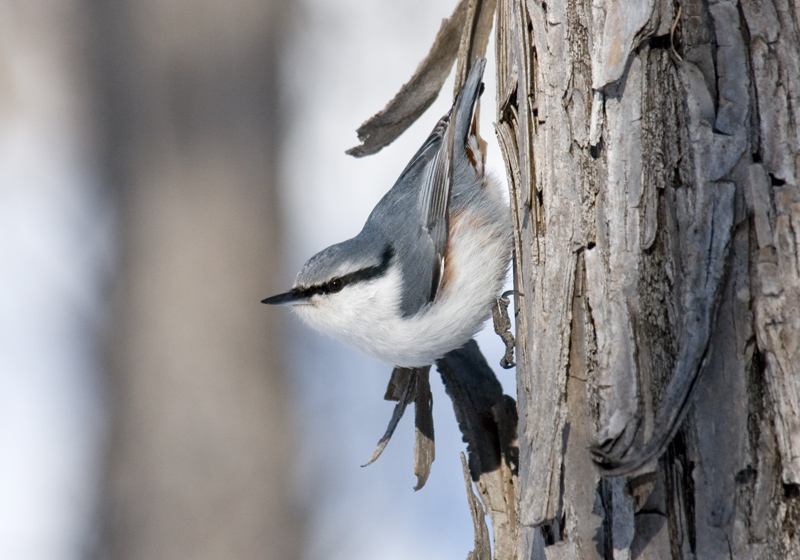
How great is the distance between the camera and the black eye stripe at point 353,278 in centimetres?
239

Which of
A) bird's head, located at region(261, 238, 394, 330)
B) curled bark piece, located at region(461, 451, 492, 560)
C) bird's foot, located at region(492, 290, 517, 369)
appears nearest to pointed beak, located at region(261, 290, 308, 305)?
bird's head, located at region(261, 238, 394, 330)

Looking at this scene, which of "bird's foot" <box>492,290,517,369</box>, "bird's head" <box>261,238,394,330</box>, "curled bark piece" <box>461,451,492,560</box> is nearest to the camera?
"curled bark piece" <box>461,451,492,560</box>

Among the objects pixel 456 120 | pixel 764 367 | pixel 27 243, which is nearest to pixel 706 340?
pixel 764 367

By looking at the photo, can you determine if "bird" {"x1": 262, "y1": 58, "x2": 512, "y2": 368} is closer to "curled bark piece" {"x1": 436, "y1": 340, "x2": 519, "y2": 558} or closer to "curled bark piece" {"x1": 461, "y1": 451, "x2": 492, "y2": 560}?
"curled bark piece" {"x1": 436, "y1": 340, "x2": 519, "y2": 558}

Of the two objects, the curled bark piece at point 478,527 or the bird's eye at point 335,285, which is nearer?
the curled bark piece at point 478,527

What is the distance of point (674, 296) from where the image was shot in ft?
4.13

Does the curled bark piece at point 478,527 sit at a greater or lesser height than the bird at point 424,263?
lesser

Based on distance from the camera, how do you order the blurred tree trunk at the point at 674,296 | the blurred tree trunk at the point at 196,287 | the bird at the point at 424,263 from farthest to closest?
the blurred tree trunk at the point at 196,287
the bird at the point at 424,263
the blurred tree trunk at the point at 674,296

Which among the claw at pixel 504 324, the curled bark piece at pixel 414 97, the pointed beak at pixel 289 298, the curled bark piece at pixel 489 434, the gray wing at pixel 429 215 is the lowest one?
the curled bark piece at pixel 489 434

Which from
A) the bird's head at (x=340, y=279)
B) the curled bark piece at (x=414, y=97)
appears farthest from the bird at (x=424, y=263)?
the curled bark piece at (x=414, y=97)

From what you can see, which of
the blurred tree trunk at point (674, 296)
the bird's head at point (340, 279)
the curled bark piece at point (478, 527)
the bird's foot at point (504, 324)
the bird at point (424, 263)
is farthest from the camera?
the bird's head at point (340, 279)

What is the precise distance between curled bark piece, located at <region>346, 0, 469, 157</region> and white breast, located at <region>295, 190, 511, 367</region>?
1.21ft

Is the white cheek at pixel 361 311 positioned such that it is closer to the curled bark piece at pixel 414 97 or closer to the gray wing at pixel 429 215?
the gray wing at pixel 429 215

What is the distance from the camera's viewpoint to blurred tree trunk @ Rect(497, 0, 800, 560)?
118cm
